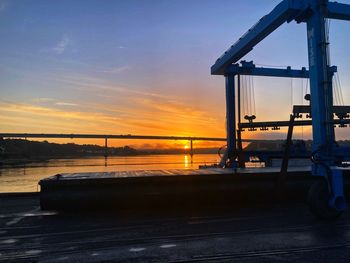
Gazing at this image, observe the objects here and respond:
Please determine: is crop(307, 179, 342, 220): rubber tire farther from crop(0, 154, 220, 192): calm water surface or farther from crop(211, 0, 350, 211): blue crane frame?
crop(0, 154, 220, 192): calm water surface

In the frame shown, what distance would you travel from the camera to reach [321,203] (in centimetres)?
841

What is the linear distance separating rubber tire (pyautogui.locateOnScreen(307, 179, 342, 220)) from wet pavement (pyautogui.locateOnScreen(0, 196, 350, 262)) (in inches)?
7.5

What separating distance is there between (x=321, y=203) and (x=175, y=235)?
355cm

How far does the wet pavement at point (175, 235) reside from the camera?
567 cm

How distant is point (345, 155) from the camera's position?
29.1ft

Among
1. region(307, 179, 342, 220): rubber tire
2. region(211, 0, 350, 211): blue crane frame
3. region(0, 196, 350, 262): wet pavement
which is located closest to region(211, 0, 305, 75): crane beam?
region(211, 0, 350, 211): blue crane frame

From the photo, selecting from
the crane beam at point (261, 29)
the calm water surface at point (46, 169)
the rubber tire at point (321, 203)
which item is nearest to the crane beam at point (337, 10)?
the crane beam at point (261, 29)

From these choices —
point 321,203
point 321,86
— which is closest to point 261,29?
point 321,86

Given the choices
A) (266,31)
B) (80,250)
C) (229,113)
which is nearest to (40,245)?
(80,250)

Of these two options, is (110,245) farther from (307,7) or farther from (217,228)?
(307,7)

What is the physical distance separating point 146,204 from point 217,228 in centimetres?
290

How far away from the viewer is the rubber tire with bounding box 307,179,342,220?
8.35 meters

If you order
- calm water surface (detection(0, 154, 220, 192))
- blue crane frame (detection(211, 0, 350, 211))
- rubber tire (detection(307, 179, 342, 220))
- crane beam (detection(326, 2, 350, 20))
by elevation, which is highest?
crane beam (detection(326, 2, 350, 20))

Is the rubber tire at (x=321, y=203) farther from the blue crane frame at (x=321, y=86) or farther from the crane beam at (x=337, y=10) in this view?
the crane beam at (x=337, y=10)
